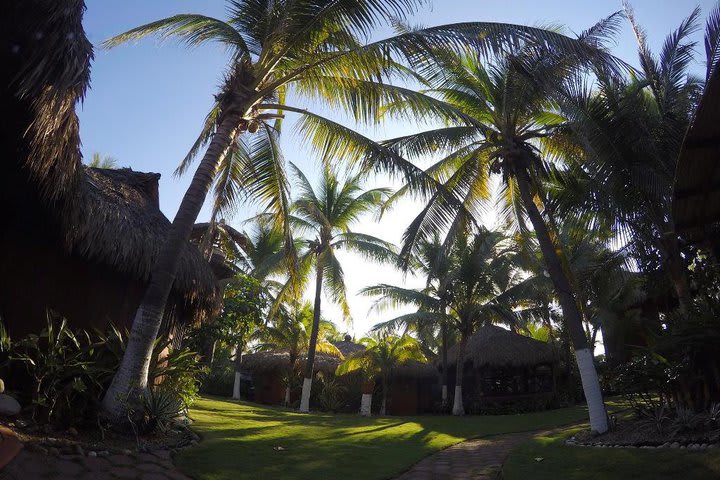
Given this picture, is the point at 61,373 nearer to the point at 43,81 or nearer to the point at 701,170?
the point at 43,81

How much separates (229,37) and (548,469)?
774 cm

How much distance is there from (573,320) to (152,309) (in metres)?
7.75

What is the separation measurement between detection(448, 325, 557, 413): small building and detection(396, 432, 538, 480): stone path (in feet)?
35.3

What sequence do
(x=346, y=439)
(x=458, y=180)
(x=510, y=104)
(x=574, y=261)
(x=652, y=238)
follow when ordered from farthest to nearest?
(x=574, y=261), (x=458, y=180), (x=510, y=104), (x=652, y=238), (x=346, y=439)

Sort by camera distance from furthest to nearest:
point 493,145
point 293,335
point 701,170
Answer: point 293,335 → point 493,145 → point 701,170

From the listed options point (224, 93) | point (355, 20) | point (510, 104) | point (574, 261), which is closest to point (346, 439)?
point (224, 93)

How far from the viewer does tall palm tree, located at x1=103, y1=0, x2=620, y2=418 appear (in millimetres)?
6602

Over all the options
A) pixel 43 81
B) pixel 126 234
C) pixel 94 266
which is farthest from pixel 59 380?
pixel 43 81

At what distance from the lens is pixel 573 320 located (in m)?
10.1

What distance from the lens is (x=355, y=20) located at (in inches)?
285

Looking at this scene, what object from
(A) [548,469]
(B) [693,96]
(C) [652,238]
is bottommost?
(A) [548,469]

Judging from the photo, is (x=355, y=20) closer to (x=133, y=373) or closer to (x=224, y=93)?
(x=224, y=93)

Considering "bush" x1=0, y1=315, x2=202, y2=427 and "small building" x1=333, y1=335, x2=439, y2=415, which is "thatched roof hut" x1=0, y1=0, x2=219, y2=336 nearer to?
"bush" x1=0, y1=315, x2=202, y2=427

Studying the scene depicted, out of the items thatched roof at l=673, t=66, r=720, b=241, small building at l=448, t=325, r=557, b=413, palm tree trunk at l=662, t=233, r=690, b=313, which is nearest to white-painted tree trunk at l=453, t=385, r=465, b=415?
small building at l=448, t=325, r=557, b=413
